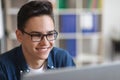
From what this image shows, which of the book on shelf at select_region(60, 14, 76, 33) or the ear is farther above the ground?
the ear

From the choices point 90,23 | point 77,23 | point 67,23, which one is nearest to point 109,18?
point 90,23

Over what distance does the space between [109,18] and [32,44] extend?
2.99 meters

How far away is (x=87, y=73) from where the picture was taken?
2.12 feet

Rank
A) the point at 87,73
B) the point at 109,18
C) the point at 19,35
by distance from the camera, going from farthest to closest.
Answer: the point at 109,18, the point at 19,35, the point at 87,73

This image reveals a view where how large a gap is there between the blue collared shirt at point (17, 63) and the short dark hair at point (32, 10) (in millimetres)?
129

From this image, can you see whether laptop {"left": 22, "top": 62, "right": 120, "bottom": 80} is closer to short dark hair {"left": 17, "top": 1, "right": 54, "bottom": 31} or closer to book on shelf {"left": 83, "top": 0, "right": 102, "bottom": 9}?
short dark hair {"left": 17, "top": 1, "right": 54, "bottom": 31}

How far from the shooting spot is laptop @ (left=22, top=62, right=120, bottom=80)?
61 centimetres

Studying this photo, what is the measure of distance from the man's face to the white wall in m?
2.86

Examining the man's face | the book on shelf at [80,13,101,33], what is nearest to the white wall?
the book on shelf at [80,13,101,33]

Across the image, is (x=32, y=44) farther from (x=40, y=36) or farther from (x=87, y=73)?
(x=87, y=73)

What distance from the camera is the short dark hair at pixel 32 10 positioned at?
0.99 m

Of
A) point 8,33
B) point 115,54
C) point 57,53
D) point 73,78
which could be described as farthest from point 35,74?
point 115,54

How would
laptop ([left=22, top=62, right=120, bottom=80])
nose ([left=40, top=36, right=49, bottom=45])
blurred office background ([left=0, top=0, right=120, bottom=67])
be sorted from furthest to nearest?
1. blurred office background ([left=0, top=0, right=120, bottom=67])
2. nose ([left=40, top=36, right=49, bottom=45])
3. laptop ([left=22, top=62, right=120, bottom=80])

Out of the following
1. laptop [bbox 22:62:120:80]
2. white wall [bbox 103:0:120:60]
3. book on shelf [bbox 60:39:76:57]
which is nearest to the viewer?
laptop [bbox 22:62:120:80]
